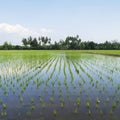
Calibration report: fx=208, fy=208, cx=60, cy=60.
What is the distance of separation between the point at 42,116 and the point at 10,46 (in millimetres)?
102641

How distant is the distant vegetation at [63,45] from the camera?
10712 centimetres

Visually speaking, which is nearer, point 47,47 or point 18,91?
point 18,91

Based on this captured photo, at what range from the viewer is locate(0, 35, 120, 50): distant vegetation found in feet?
351

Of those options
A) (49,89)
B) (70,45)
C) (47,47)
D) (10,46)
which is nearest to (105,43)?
(70,45)

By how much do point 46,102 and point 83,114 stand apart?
1.80 metres

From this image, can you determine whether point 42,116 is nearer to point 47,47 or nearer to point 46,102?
point 46,102

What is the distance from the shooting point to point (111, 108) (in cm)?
699

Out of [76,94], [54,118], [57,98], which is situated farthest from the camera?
[76,94]

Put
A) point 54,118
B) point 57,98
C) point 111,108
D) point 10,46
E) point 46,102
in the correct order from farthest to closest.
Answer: point 10,46
point 57,98
point 46,102
point 111,108
point 54,118

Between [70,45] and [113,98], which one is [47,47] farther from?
[113,98]

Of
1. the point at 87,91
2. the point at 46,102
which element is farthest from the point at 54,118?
the point at 87,91

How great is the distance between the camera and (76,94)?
352 inches

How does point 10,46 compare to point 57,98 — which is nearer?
point 57,98

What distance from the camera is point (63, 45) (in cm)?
11650
